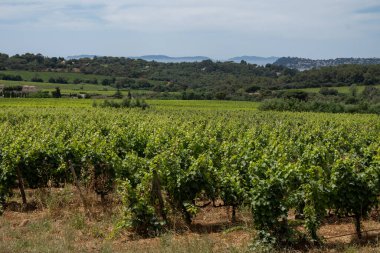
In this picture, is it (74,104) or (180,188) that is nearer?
(180,188)

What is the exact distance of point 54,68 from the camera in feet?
479

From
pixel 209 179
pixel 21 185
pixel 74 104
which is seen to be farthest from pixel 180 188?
pixel 74 104

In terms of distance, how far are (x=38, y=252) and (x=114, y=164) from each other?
3717 mm

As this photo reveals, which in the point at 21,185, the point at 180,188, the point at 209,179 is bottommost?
the point at 21,185

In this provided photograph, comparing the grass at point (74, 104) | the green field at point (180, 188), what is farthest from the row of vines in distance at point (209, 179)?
the grass at point (74, 104)

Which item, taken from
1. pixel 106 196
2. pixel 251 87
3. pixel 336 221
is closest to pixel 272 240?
pixel 336 221

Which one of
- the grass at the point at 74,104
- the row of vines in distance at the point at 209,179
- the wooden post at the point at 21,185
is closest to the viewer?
the row of vines in distance at the point at 209,179

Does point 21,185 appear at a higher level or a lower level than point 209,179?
lower

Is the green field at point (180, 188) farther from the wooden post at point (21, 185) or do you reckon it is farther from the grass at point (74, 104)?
the grass at point (74, 104)

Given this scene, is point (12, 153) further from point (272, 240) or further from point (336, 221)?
point (336, 221)

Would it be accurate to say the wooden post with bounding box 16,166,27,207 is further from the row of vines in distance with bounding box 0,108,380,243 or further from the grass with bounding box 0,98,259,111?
the grass with bounding box 0,98,259,111

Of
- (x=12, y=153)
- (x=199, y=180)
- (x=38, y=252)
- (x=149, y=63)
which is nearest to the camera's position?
(x=38, y=252)

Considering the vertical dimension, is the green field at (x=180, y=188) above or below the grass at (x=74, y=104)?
above

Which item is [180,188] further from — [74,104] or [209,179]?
[74,104]
